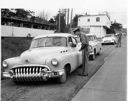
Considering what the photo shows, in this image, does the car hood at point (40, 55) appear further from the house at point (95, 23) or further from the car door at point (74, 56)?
the house at point (95, 23)

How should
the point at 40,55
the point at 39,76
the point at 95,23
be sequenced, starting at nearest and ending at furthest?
the point at 39,76 < the point at 40,55 < the point at 95,23

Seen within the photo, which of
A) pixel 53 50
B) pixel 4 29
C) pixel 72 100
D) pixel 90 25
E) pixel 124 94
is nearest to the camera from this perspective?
pixel 72 100

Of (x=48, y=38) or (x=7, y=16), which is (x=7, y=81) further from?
(x=7, y=16)

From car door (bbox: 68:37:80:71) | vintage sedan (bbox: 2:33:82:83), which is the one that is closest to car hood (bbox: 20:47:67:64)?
vintage sedan (bbox: 2:33:82:83)

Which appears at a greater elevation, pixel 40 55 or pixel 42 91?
pixel 40 55

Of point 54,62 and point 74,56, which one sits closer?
point 54,62

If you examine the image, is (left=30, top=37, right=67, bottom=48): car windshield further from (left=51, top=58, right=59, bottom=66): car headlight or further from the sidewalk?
the sidewalk

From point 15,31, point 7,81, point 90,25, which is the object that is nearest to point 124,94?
point 7,81

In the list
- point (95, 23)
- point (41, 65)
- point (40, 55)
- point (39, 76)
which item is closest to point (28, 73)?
point (39, 76)

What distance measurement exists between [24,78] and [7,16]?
19.1 m

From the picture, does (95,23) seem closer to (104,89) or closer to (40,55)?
(40,55)

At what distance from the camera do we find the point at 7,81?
22.2 ft

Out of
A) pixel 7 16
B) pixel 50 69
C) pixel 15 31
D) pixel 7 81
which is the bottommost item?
pixel 7 81

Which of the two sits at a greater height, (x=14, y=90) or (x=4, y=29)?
(x=4, y=29)
